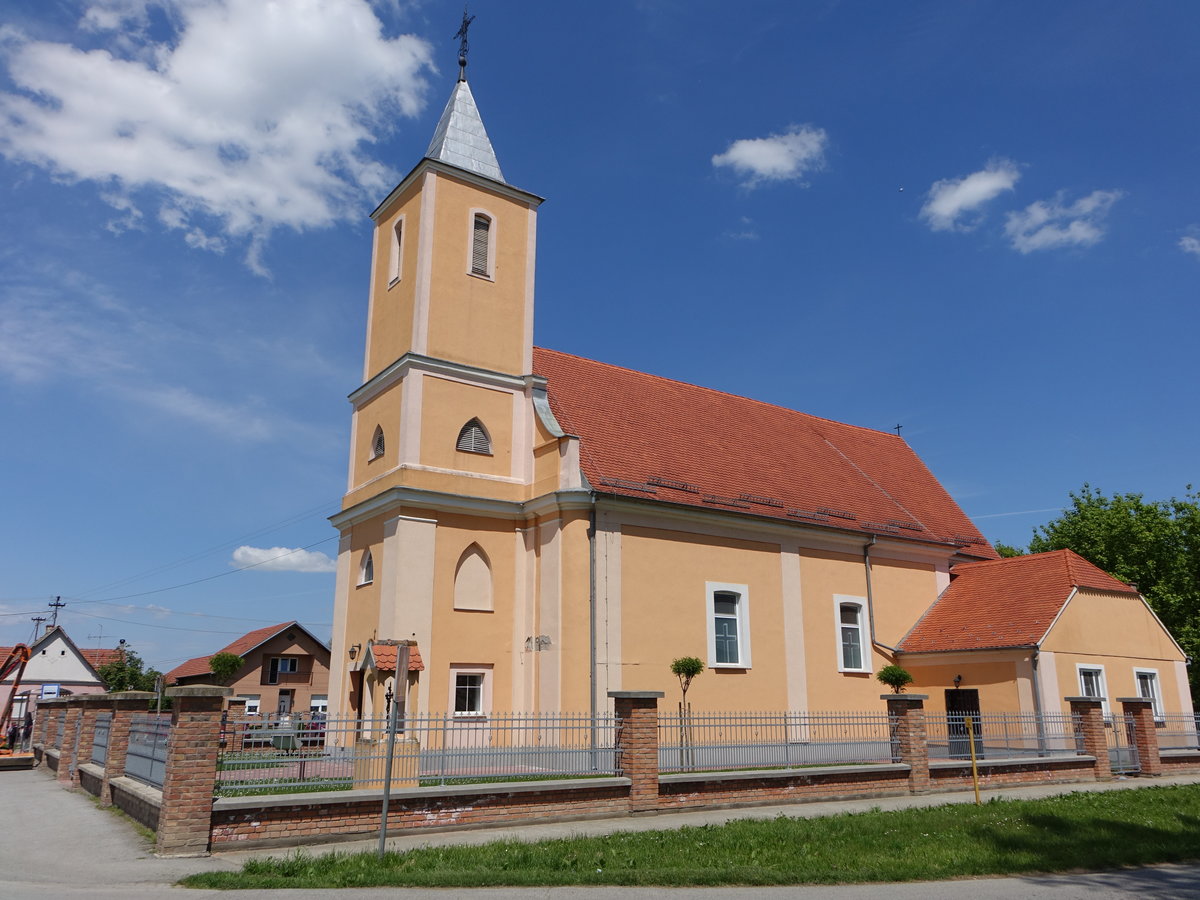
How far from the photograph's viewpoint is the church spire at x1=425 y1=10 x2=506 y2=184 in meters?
23.7

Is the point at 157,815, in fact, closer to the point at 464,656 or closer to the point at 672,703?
the point at 464,656

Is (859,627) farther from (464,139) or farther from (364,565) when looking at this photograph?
(464,139)

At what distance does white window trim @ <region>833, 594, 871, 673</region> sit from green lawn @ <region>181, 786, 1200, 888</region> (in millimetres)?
10948

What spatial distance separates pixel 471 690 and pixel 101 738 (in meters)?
7.48

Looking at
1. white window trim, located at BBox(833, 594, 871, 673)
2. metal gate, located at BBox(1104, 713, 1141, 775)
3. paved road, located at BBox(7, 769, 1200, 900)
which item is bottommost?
paved road, located at BBox(7, 769, 1200, 900)

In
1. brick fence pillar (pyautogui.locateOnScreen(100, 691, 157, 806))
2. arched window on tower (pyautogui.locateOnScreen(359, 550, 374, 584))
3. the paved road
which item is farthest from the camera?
arched window on tower (pyautogui.locateOnScreen(359, 550, 374, 584))

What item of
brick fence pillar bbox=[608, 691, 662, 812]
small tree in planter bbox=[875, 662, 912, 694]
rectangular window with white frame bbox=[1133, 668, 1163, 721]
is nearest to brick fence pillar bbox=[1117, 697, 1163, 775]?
rectangular window with white frame bbox=[1133, 668, 1163, 721]

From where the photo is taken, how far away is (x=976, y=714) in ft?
75.5

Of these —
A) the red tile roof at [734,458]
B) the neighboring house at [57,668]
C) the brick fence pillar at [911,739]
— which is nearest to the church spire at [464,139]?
the red tile roof at [734,458]

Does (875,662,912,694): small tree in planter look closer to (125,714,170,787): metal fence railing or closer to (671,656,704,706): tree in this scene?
(671,656,704,706): tree

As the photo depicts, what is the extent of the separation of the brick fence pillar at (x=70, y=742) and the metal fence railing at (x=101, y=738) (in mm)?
1468

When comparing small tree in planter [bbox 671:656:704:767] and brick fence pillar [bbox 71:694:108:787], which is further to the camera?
small tree in planter [bbox 671:656:704:767]

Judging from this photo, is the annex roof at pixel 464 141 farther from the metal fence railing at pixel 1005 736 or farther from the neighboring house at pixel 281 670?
the neighboring house at pixel 281 670

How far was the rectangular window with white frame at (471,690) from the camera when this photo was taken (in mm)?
20109
